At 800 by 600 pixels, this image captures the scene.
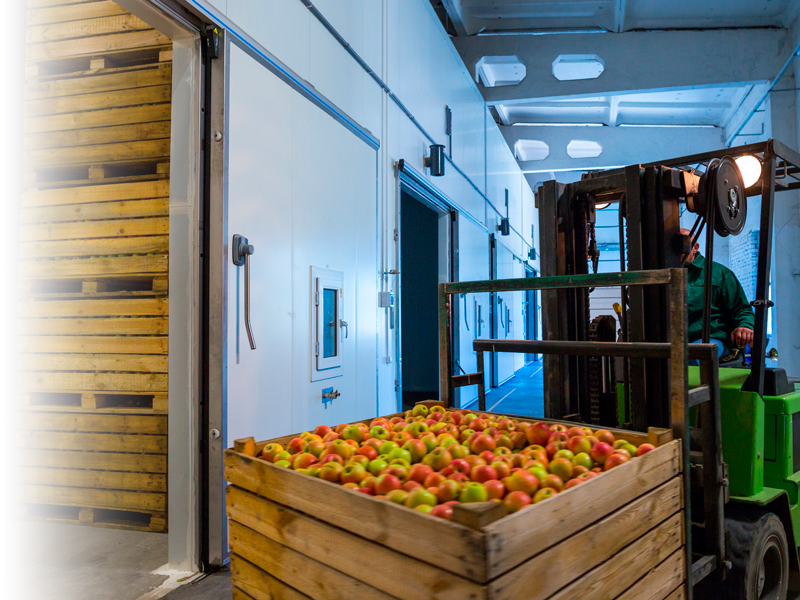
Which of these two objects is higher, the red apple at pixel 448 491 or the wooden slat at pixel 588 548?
the red apple at pixel 448 491

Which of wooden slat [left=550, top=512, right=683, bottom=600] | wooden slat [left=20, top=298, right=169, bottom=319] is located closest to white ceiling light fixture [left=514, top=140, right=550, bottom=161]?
wooden slat [left=20, top=298, right=169, bottom=319]

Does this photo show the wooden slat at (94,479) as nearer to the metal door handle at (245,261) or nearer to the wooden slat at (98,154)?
the metal door handle at (245,261)

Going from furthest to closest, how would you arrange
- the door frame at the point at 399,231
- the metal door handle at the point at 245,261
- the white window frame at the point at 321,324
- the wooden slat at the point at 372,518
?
the door frame at the point at 399,231
the white window frame at the point at 321,324
the metal door handle at the point at 245,261
the wooden slat at the point at 372,518

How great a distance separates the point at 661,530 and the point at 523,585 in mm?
824

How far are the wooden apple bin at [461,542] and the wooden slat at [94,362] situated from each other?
7.77 ft

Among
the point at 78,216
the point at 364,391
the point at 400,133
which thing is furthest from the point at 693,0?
the point at 78,216

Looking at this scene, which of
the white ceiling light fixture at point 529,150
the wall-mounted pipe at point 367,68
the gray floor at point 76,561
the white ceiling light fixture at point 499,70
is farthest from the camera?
the white ceiling light fixture at point 529,150

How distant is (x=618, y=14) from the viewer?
1033 cm

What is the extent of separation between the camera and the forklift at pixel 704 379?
8.64ft

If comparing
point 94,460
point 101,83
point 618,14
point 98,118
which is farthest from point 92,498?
point 618,14

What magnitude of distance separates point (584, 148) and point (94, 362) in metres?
15.3

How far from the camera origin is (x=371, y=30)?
19.2ft

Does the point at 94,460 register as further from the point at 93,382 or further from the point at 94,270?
the point at 94,270

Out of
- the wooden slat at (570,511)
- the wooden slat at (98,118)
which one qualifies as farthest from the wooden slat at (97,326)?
the wooden slat at (570,511)
